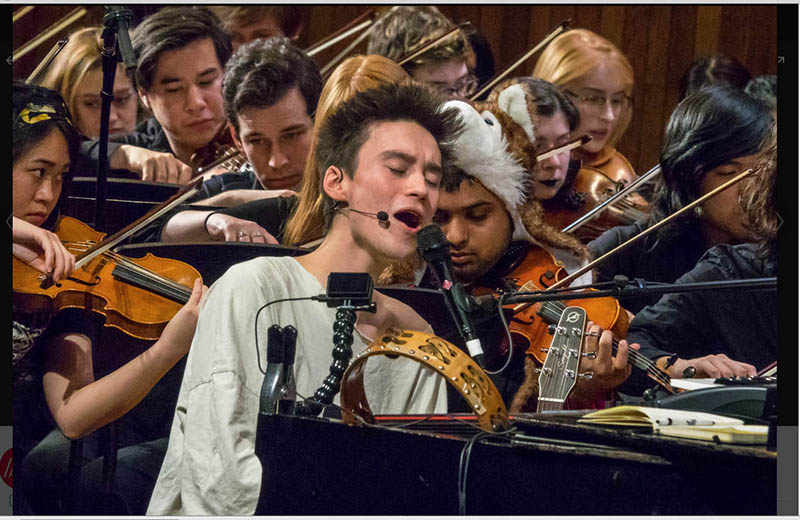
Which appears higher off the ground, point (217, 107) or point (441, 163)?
point (217, 107)

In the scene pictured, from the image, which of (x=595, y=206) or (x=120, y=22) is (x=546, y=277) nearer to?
(x=595, y=206)

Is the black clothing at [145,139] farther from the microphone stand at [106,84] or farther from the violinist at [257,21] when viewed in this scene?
the violinist at [257,21]

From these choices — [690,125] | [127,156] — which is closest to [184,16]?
[127,156]

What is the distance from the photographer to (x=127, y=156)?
2518mm

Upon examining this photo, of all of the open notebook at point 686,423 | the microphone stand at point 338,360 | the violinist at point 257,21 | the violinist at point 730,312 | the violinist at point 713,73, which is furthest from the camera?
the violinist at point 713,73

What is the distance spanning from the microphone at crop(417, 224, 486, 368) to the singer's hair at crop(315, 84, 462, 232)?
1.73ft

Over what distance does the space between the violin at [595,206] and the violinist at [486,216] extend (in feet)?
0.62

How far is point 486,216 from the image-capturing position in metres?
2.36

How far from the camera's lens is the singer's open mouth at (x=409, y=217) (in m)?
2.12

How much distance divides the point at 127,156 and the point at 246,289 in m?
0.74

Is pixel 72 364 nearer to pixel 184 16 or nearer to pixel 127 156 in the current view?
pixel 127 156

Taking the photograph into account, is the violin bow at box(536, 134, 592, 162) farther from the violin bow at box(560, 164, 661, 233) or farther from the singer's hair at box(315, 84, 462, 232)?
the singer's hair at box(315, 84, 462, 232)

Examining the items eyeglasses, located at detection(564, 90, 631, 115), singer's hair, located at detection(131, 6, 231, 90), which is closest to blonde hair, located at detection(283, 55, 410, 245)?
singer's hair, located at detection(131, 6, 231, 90)

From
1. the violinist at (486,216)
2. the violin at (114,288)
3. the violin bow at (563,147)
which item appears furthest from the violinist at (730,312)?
the violin at (114,288)
